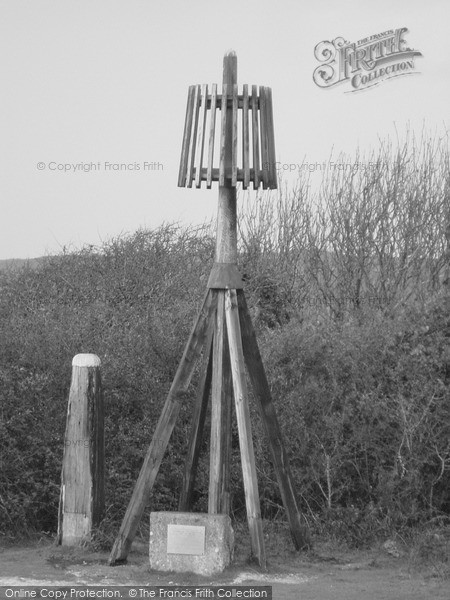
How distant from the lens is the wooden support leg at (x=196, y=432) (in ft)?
26.4

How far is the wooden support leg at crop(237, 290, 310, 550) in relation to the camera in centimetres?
792

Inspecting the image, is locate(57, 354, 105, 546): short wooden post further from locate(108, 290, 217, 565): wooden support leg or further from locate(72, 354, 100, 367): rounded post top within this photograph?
locate(108, 290, 217, 565): wooden support leg

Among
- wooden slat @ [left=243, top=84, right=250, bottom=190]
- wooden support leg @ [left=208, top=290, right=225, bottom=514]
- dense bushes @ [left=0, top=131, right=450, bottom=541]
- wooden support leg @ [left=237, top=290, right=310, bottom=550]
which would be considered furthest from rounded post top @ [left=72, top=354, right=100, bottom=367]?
wooden slat @ [left=243, top=84, right=250, bottom=190]

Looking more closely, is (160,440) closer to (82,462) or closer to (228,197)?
(82,462)

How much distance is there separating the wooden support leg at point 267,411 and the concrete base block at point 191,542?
2.41 ft

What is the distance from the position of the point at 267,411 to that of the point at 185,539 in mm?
1271

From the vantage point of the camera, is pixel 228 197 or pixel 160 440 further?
pixel 228 197

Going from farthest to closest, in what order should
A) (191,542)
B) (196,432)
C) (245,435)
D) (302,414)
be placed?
(302,414), (196,432), (245,435), (191,542)

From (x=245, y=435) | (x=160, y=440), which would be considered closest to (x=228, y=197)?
(x=245, y=435)

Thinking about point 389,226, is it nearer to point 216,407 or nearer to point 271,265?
point 271,265

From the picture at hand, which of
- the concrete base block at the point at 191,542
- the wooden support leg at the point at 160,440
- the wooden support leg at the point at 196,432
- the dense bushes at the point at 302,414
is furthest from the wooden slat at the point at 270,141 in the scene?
the concrete base block at the point at 191,542

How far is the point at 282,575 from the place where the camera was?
747 centimetres

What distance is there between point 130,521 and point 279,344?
2.55 m

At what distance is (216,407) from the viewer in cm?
766
